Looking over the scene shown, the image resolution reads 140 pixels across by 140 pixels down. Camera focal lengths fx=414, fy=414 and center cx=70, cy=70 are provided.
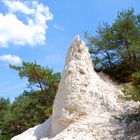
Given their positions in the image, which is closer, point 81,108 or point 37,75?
point 81,108

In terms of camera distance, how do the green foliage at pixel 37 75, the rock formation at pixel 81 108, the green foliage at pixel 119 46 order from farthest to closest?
the green foliage at pixel 37 75 → the green foliage at pixel 119 46 → the rock formation at pixel 81 108

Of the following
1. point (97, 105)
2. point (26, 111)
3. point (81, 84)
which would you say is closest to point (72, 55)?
point (81, 84)

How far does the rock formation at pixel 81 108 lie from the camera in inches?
564

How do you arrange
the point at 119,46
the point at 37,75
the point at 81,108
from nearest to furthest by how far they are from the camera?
the point at 81,108, the point at 119,46, the point at 37,75

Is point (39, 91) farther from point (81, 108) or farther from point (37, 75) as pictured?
point (81, 108)

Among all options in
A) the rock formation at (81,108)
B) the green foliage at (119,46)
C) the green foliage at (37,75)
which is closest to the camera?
the rock formation at (81,108)

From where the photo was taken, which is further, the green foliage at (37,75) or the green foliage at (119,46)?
the green foliage at (37,75)

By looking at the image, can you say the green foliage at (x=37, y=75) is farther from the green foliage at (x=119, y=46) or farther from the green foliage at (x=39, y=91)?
the green foliage at (x=119, y=46)

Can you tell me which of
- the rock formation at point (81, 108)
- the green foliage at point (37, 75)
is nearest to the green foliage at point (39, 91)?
the green foliage at point (37, 75)

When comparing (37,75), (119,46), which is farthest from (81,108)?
(37,75)

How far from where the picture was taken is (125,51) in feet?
67.5

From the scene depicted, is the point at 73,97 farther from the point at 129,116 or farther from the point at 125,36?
the point at 125,36

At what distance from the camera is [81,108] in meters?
15.7

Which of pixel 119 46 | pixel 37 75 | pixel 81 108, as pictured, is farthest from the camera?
pixel 37 75
